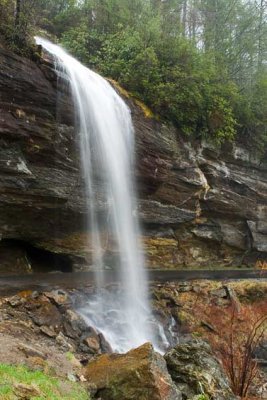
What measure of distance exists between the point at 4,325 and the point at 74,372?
95.7 inches

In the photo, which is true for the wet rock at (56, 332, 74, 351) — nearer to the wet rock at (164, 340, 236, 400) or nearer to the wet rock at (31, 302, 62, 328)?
the wet rock at (31, 302, 62, 328)

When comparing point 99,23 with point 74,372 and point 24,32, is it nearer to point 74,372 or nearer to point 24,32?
point 24,32

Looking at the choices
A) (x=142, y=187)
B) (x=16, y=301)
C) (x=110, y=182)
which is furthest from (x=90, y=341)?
(x=142, y=187)

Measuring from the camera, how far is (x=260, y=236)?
2430 centimetres

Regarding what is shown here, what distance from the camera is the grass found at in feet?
19.9

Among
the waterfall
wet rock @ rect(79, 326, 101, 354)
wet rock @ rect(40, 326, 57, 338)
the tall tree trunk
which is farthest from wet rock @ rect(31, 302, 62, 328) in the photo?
the tall tree trunk

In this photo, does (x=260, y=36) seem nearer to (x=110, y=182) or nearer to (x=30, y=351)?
(x=110, y=182)

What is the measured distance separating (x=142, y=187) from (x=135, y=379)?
11903 mm

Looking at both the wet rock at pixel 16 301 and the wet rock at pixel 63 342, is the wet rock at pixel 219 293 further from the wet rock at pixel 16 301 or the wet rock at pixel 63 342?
the wet rock at pixel 16 301

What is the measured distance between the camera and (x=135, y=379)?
25.4 feet

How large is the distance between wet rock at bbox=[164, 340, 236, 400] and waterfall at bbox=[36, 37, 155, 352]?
3.84 meters

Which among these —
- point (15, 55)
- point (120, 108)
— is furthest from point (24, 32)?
point (120, 108)

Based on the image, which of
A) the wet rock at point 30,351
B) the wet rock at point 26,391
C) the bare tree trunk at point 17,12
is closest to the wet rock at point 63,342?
the wet rock at point 30,351

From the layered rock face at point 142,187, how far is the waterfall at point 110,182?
415 millimetres
